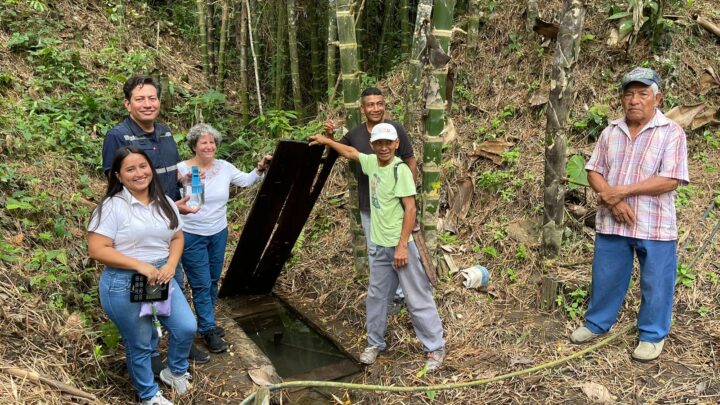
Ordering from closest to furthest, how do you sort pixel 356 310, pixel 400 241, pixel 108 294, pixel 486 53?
pixel 108 294 → pixel 400 241 → pixel 356 310 → pixel 486 53

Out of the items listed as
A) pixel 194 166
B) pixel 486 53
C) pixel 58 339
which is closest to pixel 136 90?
pixel 194 166

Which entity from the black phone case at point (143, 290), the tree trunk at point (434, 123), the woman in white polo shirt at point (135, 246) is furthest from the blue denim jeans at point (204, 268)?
the tree trunk at point (434, 123)

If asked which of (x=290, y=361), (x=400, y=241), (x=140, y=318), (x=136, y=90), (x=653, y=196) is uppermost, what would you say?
(x=136, y=90)

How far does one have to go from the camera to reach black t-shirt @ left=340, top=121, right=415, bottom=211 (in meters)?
3.90

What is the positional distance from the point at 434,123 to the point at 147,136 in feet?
6.64

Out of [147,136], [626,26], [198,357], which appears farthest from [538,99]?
[198,357]

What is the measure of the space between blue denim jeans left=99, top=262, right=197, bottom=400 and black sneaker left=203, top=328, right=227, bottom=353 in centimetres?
58

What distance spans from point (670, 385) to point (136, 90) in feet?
12.5

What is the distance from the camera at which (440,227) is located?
16.9 feet

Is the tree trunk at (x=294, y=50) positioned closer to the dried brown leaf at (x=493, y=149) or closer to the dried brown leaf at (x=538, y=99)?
the dried brown leaf at (x=493, y=149)

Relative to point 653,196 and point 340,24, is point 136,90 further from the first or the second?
point 653,196

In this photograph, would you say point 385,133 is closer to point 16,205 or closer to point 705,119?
point 16,205

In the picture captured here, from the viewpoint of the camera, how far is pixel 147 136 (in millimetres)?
3344

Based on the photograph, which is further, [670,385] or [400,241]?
[400,241]
